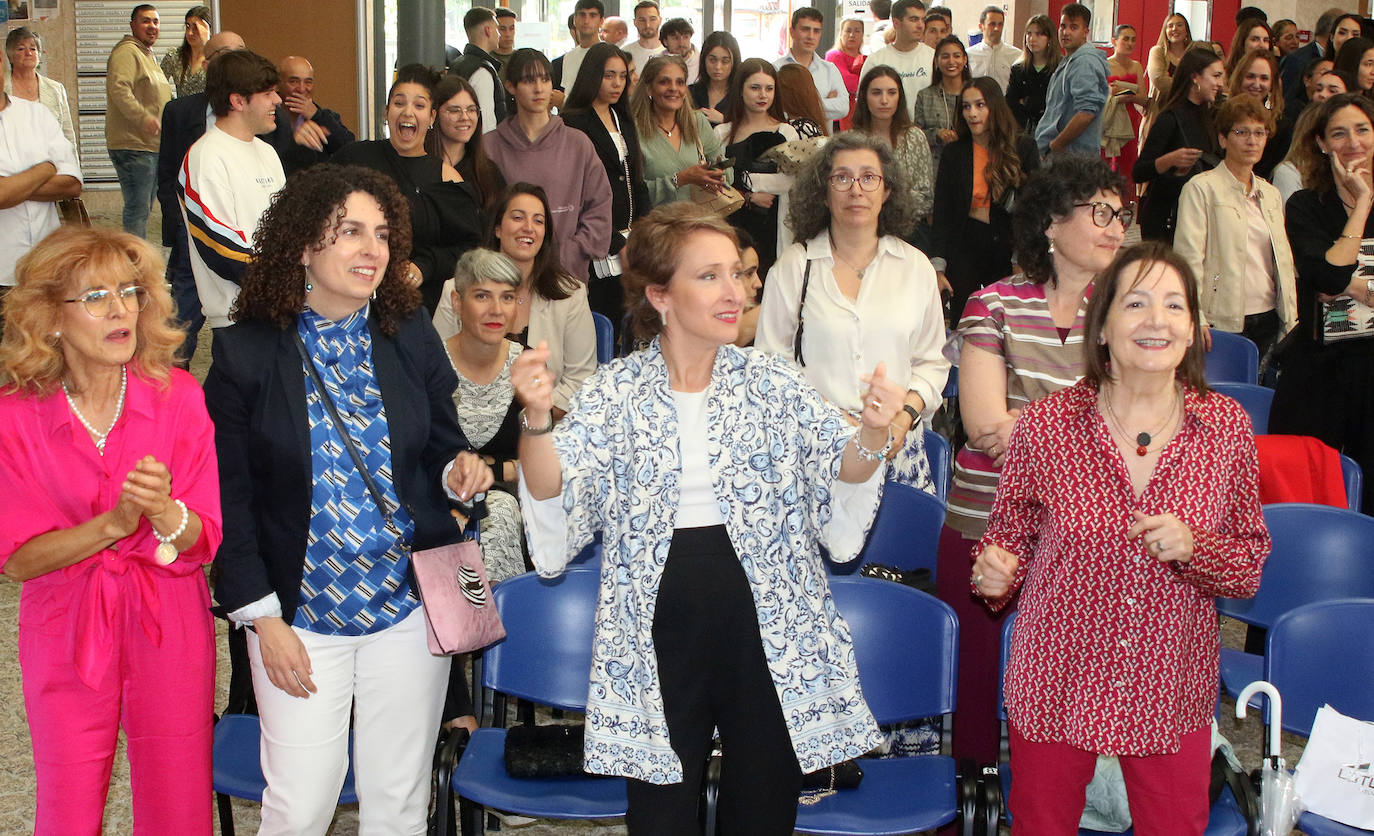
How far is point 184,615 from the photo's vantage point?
264cm

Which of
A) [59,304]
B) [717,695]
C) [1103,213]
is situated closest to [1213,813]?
[717,695]

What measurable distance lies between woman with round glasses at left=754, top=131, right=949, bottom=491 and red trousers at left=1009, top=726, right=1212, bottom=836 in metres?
1.38

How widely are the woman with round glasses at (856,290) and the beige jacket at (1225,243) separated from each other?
7.18 feet

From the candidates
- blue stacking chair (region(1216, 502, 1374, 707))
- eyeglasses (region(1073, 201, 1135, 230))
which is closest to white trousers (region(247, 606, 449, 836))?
eyeglasses (region(1073, 201, 1135, 230))

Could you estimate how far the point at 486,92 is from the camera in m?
7.77

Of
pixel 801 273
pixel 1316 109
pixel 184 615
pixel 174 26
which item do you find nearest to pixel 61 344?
pixel 184 615

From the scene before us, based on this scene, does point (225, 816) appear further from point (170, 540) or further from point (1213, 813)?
point (1213, 813)

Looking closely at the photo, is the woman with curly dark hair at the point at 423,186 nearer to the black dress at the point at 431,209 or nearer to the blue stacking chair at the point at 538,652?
the black dress at the point at 431,209

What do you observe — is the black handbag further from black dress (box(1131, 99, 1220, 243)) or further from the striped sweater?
black dress (box(1131, 99, 1220, 243))

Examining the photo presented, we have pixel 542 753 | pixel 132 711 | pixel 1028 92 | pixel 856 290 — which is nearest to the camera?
pixel 132 711

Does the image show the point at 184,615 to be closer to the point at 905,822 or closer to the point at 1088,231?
the point at 905,822

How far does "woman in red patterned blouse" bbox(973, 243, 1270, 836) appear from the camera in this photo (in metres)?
2.50

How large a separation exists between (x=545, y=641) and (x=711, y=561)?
828 mm

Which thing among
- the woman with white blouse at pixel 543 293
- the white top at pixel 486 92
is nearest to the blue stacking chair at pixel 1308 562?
the woman with white blouse at pixel 543 293
